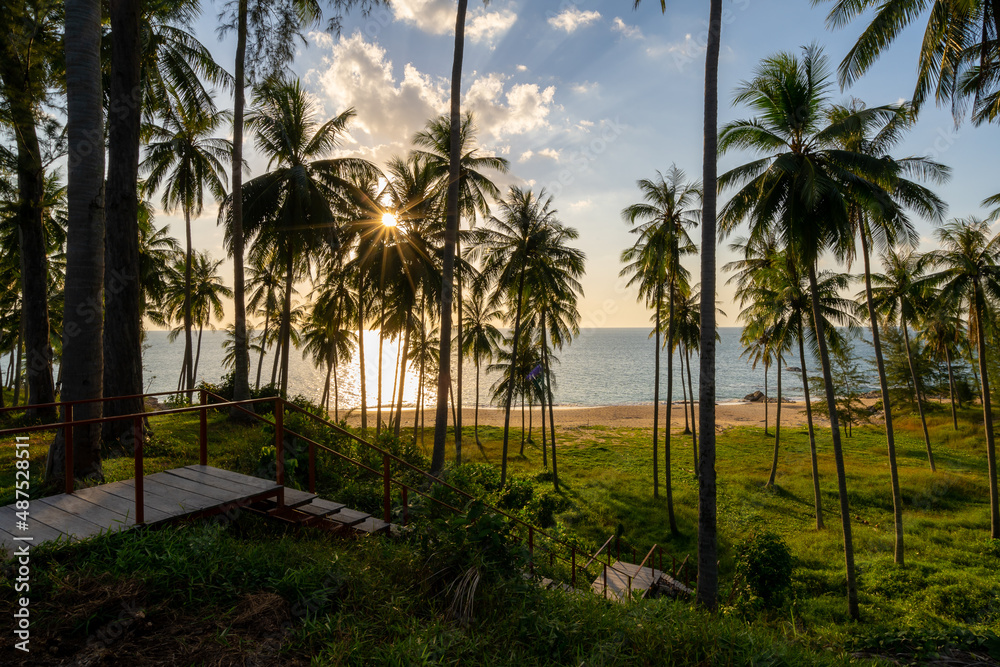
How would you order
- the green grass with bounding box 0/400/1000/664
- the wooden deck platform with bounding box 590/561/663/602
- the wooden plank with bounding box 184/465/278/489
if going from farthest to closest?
the wooden deck platform with bounding box 590/561/663/602, the wooden plank with bounding box 184/465/278/489, the green grass with bounding box 0/400/1000/664

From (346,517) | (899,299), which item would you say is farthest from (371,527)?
(899,299)

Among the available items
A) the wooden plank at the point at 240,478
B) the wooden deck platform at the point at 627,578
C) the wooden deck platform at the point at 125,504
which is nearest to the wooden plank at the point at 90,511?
the wooden deck platform at the point at 125,504

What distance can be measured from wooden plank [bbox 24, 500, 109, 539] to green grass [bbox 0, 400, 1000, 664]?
279mm

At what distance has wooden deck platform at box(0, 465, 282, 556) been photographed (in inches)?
141

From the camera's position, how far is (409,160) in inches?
679

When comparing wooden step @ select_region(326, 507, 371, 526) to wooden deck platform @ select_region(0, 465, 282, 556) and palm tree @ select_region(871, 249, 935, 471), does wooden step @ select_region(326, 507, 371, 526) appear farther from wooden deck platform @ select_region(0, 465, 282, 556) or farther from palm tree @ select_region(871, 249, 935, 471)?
palm tree @ select_region(871, 249, 935, 471)

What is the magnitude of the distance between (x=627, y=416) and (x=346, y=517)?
42.8 metres

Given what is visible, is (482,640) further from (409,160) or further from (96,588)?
(409,160)

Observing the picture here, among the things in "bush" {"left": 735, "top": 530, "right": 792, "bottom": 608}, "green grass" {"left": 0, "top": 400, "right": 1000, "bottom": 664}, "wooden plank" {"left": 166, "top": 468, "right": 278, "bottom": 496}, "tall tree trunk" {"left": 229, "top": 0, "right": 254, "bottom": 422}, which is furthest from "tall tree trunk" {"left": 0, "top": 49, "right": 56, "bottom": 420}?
"bush" {"left": 735, "top": 530, "right": 792, "bottom": 608}

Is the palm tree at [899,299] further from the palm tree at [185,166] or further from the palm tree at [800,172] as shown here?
the palm tree at [185,166]

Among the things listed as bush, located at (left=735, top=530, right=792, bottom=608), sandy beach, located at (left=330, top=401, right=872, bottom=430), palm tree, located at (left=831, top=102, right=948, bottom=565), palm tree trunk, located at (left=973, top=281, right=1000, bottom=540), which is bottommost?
sandy beach, located at (left=330, top=401, right=872, bottom=430)

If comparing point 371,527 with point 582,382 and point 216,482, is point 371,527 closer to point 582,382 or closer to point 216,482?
point 216,482

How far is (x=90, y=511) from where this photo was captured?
157 inches

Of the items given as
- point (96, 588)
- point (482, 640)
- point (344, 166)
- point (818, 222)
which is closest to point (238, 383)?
point (344, 166)
